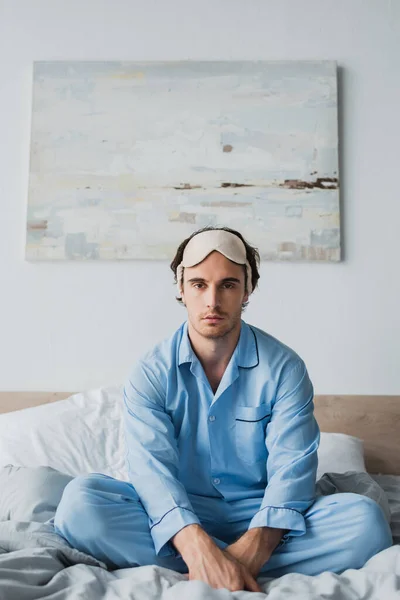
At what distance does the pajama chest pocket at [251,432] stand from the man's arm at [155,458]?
16cm

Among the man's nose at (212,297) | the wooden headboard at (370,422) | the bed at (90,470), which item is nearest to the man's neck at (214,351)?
the man's nose at (212,297)

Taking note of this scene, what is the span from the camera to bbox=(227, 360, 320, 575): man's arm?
141 cm

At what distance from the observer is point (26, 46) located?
2.66 metres

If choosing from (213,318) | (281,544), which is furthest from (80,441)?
(281,544)

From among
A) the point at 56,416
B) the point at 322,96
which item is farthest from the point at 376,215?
the point at 56,416

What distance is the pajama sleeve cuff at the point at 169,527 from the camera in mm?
1411

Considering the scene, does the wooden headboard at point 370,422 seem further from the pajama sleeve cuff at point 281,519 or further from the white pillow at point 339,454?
the pajama sleeve cuff at point 281,519

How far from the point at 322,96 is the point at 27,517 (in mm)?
1826

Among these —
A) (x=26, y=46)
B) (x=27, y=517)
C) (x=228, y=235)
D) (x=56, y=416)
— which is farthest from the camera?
(x=26, y=46)

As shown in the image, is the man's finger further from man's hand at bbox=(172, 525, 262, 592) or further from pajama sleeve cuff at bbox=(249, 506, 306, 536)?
pajama sleeve cuff at bbox=(249, 506, 306, 536)

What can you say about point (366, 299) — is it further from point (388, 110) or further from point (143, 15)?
point (143, 15)

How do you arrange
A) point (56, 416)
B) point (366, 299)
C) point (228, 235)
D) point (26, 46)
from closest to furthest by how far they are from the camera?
point (228, 235), point (56, 416), point (366, 299), point (26, 46)

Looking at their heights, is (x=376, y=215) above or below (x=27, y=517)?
above

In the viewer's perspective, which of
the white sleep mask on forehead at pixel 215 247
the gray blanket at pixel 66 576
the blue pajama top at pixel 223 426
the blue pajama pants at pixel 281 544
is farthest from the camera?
the white sleep mask on forehead at pixel 215 247
